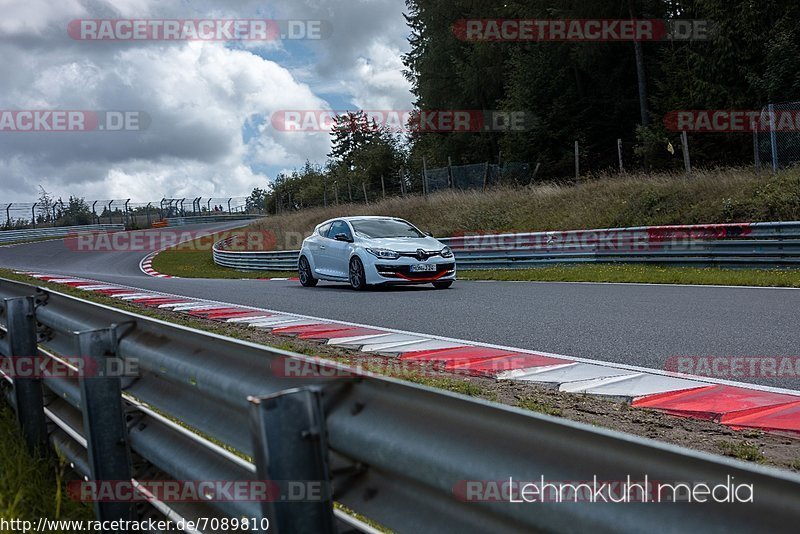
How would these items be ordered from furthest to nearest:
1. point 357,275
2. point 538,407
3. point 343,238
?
point 343,238, point 357,275, point 538,407

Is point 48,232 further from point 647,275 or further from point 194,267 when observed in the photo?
point 647,275

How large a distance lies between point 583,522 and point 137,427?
228 centimetres

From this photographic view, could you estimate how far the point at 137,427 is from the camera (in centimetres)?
312

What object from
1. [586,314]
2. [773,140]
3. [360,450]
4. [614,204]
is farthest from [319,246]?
[360,450]

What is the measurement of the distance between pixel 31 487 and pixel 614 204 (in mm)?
20296

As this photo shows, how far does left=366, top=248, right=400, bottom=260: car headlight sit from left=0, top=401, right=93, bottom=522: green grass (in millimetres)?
9678

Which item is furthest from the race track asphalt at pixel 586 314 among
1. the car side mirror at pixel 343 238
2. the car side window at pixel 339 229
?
the car side window at pixel 339 229

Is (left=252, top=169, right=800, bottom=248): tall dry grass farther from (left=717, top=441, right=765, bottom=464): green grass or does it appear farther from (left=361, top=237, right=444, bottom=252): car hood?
(left=717, top=441, right=765, bottom=464): green grass

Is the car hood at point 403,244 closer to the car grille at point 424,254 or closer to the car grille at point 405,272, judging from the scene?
the car grille at point 424,254

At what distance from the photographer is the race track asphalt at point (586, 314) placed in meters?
7.04

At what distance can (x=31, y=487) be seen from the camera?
3.83 m

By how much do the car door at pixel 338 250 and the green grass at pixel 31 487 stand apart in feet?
34.6

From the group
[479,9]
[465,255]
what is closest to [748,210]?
[465,255]

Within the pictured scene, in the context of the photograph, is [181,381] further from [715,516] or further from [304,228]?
[304,228]
